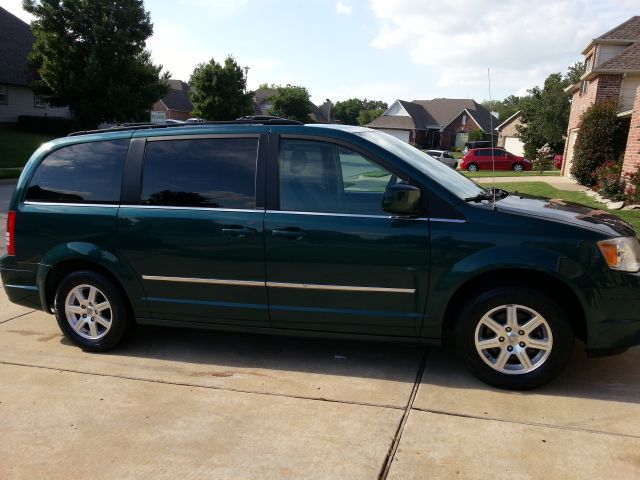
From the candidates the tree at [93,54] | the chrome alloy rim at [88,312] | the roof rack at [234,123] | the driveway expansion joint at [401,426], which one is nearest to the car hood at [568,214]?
the driveway expansion joint at [401,426]

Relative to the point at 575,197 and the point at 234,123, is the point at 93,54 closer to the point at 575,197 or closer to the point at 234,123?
the point at 575,197

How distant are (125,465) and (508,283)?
2733 millimetres

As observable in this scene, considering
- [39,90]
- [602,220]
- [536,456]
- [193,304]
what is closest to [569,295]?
[602,220]

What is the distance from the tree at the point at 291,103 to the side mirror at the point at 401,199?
51463 millimetres

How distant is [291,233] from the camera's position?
398cm

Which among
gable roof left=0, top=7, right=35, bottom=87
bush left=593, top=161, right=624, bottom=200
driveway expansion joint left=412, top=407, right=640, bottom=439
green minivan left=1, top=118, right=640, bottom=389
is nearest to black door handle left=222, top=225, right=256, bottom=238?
green minivan left=1, top=118, right=640, bottom=389

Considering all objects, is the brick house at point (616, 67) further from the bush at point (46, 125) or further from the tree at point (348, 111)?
the tree at point (348, 111)

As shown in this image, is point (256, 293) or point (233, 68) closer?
point (256, 293)

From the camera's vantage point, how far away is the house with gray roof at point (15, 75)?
3173 centimetres

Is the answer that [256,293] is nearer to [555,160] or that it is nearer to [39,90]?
[39,90]

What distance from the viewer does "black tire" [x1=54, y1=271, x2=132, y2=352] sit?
4.55 m

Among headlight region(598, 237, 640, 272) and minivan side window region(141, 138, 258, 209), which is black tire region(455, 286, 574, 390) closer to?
headlight region(598, 237, 640, 272)

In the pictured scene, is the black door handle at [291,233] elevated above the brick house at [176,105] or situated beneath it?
situated beneath

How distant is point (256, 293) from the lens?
4.14 m
